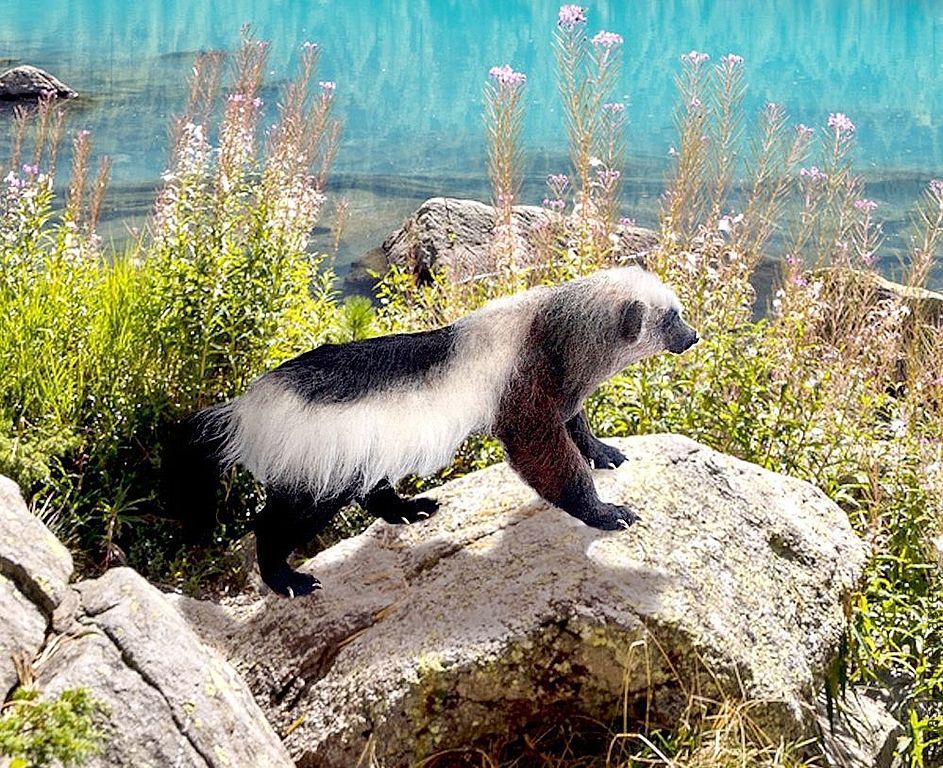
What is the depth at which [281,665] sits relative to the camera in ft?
11.6

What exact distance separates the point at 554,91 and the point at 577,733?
65.4 feet

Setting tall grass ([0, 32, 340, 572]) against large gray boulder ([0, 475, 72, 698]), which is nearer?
large gray boulder ([0, 475, 72, 698])

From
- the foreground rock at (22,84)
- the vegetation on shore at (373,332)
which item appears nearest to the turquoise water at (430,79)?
the foreground rock at (22,84)

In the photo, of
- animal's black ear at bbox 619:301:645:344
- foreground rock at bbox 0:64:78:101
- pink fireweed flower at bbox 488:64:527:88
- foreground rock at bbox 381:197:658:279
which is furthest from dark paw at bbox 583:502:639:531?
foreground rock at bbox 0:64:78:101

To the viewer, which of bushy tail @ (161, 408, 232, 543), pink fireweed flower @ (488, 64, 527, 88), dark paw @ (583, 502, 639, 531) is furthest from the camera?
pink fireweed flower @ (488, 64, 527, 88)

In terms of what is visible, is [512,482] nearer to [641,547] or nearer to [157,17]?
[641,547]

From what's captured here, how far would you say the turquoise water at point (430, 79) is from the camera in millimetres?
15211

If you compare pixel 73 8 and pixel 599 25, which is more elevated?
pixel 599 25

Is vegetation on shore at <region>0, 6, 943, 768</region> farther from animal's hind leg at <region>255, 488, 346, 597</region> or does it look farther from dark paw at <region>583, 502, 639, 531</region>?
dark paw at <region>583, 502, 639, 531</region>

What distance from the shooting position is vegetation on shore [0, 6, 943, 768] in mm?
4328

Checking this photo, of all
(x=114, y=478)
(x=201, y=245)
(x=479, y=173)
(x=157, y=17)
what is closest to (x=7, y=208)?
(x=201, y=245)

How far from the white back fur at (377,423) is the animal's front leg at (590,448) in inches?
20.5

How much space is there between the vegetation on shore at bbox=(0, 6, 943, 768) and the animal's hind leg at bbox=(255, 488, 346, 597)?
922mm

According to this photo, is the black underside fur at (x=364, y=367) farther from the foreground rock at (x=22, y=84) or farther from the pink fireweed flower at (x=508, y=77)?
the foreground rock at (x=22, y=84)
